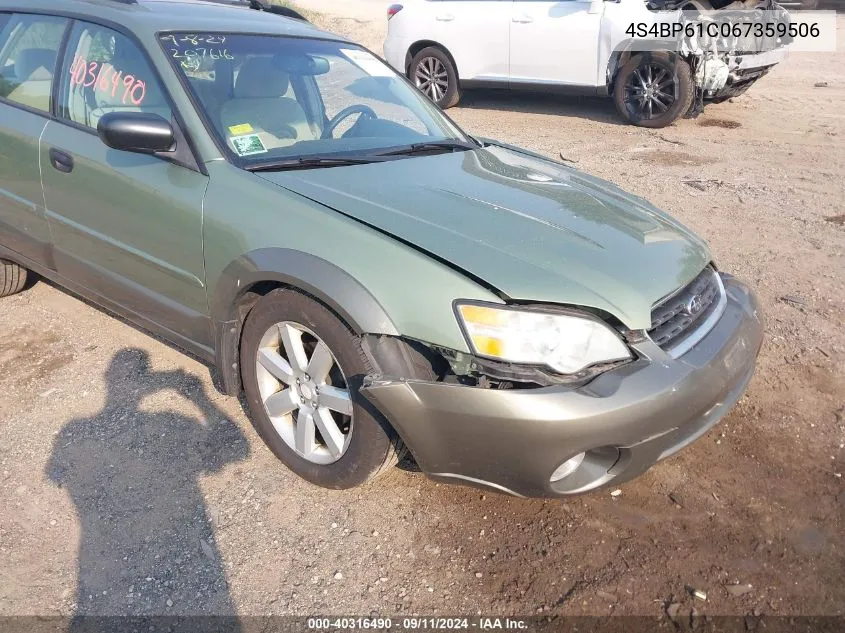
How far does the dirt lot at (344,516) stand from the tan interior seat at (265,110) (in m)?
1.20

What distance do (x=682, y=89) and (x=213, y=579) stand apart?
24.9 feet

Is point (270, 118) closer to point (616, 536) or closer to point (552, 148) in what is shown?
point (616, 536)

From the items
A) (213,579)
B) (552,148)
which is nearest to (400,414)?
(213,579)

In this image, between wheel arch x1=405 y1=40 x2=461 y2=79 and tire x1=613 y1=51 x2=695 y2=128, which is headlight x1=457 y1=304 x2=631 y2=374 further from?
wheel arch x1=405 y1=40 x2=461 y2=79

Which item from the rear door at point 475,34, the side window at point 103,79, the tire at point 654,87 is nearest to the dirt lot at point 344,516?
the side window at point 103,79

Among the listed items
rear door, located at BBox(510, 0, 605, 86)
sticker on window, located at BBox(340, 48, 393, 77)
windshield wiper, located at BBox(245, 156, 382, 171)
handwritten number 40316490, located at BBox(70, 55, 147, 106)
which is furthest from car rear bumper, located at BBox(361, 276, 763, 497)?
rear door, located at BBox(510, 0, 605, 86)

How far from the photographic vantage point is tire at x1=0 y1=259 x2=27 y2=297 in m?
3.96

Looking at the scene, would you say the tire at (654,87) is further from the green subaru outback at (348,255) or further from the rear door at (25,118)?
the rear door at (25,118)

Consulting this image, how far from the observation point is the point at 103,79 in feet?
10.0

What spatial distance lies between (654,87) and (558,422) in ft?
23.7

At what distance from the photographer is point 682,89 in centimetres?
796

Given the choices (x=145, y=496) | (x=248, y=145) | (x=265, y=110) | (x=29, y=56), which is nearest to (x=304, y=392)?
(x=145, y=496)

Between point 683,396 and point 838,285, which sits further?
point 838,285

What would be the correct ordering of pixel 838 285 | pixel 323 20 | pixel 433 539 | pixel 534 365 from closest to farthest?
1. pixel 534 365
2. pixel 433 539
3. pixel 838 285
4. pixel 323 20
